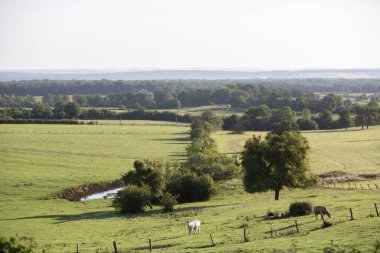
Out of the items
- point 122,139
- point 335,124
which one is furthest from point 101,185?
point 335,124

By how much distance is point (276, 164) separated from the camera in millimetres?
64875

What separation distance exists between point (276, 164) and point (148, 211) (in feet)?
54.0

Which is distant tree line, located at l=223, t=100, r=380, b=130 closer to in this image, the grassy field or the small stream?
the grassy field

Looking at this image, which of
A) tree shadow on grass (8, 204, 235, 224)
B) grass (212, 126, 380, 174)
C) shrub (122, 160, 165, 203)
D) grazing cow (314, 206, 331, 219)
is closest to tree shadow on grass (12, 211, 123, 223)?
tree shadow on grass (8, 204, 235, 224)

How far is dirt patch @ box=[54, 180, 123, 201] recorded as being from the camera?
258 feet

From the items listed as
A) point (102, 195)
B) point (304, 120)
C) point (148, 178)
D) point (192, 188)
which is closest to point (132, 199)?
point (148, 178)

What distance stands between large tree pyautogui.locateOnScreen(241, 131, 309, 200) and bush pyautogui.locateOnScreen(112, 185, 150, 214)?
12.4 metres

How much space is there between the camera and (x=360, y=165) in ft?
321

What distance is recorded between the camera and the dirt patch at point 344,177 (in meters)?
A: 81.8

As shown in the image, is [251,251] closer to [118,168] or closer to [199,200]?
[199,200]

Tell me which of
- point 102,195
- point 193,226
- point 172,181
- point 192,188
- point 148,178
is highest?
point 193,226

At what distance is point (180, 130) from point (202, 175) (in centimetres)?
9565

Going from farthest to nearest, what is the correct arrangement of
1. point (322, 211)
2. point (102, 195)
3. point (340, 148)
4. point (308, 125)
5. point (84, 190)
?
point (308, 125)
point (340, 148)
point (84, 190)
point (102, 195)
point (322, 211)

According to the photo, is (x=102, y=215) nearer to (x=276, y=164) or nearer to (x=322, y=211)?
(x=276, y=164)
